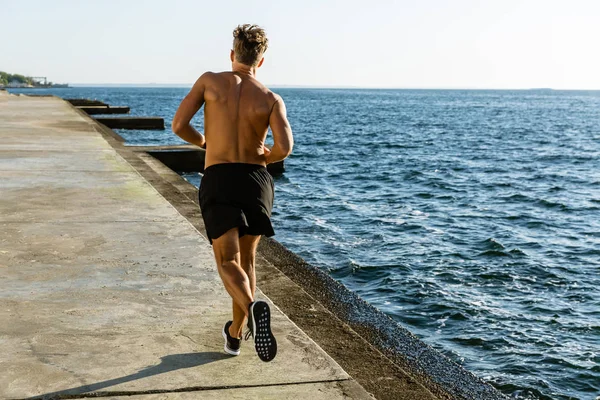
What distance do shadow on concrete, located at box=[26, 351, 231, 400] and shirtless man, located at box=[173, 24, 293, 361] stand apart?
1.42ft

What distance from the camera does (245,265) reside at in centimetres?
436

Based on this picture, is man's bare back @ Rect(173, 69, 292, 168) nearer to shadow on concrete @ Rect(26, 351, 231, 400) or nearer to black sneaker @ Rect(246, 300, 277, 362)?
black sneaker @ Rect(246, 300, 277, 362)

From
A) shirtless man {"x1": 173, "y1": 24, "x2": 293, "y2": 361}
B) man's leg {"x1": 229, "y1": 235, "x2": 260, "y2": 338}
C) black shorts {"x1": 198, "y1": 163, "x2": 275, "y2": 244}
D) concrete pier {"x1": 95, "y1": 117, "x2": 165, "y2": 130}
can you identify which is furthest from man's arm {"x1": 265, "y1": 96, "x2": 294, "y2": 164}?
concrete pier {"x1": 95, "y1": 117, "x2": 165, "y2": 130}

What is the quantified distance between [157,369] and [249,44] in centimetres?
181

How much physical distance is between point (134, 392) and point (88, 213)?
4.73 m

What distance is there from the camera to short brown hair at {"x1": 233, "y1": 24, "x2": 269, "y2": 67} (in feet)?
13.2

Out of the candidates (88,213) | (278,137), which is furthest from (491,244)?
(278,137)

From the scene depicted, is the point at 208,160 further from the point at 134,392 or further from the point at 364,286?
the point at 364,286

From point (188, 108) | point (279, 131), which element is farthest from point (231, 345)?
point (188, 108)

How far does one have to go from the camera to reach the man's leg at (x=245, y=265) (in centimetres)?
431

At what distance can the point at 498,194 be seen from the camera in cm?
2178

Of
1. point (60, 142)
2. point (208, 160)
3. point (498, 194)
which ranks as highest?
point (208, 160)

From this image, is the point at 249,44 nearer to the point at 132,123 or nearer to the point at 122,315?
the point at 122,315

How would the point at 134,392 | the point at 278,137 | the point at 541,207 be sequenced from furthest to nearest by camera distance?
the point at 541,207 < the point at 278,137 < the point at 134,392
